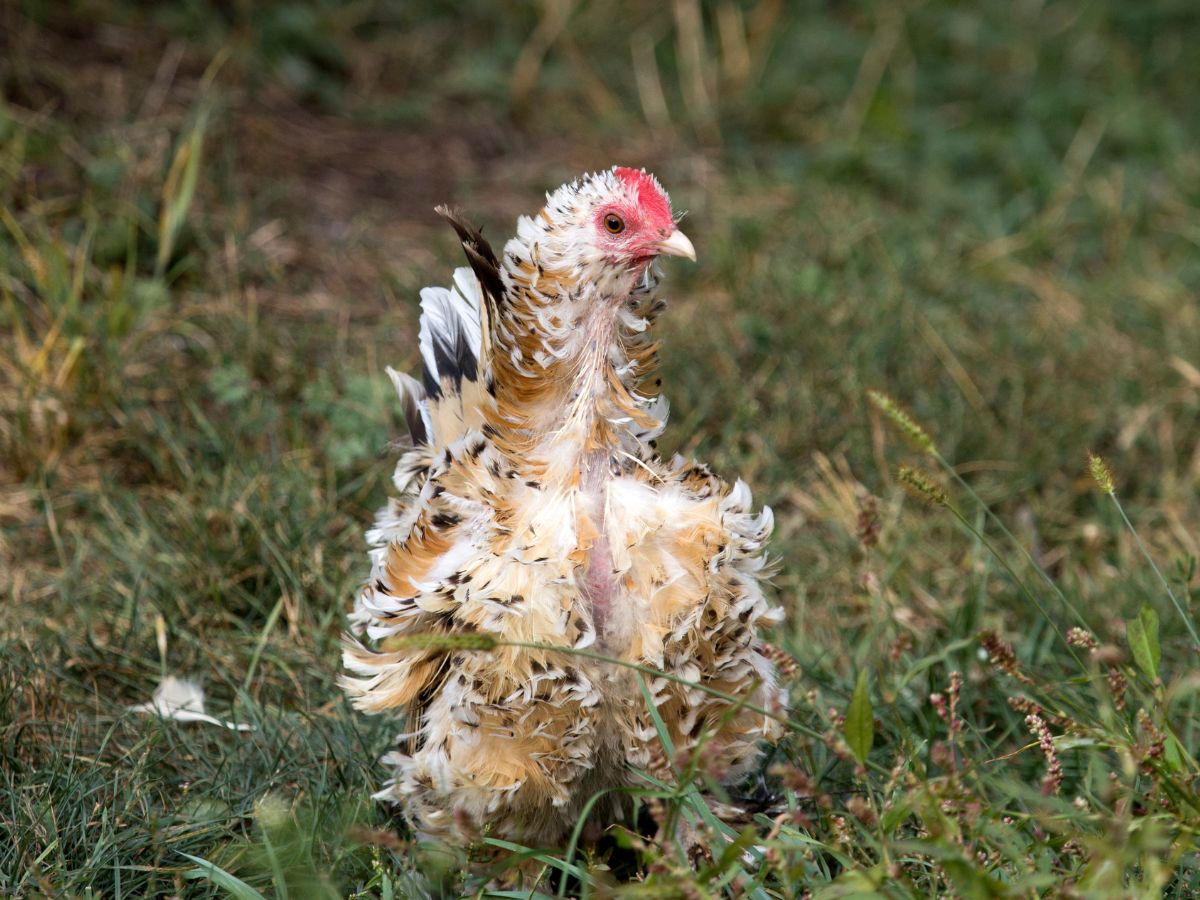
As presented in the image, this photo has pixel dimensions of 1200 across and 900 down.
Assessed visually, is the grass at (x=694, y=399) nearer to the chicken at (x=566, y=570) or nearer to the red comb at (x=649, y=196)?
the chicken at (x=566, y=570)

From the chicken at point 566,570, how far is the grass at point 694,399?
0.13 metres

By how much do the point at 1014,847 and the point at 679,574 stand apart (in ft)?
2.15

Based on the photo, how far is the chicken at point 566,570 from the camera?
86.4 inches

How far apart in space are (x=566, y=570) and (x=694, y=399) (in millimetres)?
1877

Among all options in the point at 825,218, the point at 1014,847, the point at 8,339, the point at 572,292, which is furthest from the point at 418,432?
the point at 825,218

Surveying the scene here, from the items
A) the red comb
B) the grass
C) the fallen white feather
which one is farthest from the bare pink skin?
the fallen white feather

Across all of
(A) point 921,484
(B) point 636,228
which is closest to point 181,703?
(B) point 636,228

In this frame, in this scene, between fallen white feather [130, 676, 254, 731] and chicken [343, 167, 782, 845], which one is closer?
chicken [343, 167, 782, 845]

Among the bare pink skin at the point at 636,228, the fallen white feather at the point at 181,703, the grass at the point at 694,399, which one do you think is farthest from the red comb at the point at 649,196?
the fallen white feather at the point at 181,703

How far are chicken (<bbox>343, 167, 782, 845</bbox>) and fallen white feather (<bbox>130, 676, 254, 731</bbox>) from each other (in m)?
0.59

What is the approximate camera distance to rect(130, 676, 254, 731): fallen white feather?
2.82 metres

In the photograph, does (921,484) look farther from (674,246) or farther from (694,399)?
Answer: (694,399)

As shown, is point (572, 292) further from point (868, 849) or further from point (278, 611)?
point (278, 611)

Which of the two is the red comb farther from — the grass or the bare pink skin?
the grass
